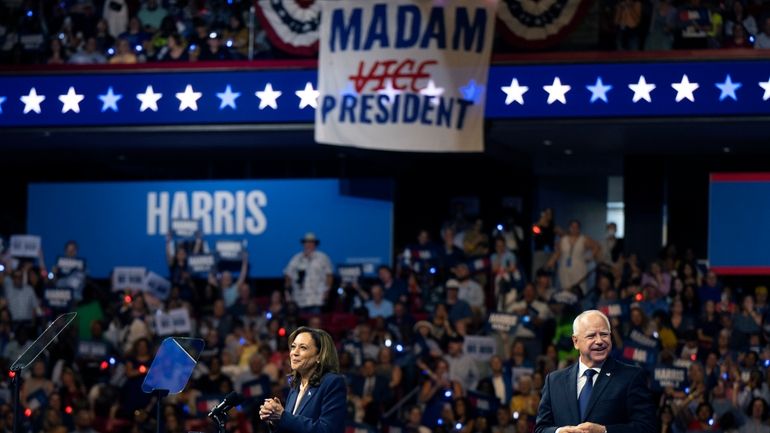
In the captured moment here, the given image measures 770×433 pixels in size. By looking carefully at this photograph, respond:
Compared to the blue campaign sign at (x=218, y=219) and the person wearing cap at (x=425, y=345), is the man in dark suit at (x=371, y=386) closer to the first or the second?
the person wearing cap at (x=425, y=345)

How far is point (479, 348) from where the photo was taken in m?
17.4

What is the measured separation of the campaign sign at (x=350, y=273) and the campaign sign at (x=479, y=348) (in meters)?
2.97

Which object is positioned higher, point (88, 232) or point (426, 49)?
point (426, 49)

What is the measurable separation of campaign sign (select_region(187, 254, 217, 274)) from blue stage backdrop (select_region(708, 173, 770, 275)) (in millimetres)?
6319

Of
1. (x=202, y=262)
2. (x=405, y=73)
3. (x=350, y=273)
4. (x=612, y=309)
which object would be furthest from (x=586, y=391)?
(x=202, y=262)

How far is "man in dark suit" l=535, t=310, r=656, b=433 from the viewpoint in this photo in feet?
23.8

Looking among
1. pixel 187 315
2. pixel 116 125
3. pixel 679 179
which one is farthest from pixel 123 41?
pixel 679 179

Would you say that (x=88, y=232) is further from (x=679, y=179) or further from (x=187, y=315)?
(x=679, y=179)

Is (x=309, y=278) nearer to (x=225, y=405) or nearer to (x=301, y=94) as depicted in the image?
(x=301, y=94)

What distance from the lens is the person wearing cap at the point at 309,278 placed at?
2014 cm

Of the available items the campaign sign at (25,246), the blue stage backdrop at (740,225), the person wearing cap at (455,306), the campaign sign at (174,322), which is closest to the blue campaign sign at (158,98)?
the campaign sign at (25,246)

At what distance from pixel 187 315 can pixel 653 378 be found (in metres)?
5.72

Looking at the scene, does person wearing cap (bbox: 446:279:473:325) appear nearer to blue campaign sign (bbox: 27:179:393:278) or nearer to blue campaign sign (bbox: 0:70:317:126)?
blue campaign sign (bbox: 0:70:317:126)

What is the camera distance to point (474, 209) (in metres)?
23.8
